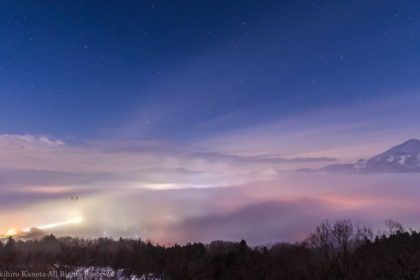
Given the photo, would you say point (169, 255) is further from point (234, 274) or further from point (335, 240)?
point (335, 240)

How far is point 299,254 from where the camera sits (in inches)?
4311

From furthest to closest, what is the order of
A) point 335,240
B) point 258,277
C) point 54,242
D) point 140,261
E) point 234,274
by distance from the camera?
point 54,242 < point 335,240 < point 140,261 < point 234,274 < point 258,277

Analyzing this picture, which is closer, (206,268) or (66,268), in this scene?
(206,268)

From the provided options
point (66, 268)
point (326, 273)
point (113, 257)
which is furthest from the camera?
point (113, 257)

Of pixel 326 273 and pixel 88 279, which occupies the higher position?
pixel 326 273

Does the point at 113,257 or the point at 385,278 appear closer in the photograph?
the point at 385,278

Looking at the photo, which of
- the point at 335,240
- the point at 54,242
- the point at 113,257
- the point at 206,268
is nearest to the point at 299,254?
the point at 335,240

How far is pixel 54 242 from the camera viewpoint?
172 m

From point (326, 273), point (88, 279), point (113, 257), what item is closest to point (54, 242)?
point (113, 257)

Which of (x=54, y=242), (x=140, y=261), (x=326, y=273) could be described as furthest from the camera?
(x=54, y=242)

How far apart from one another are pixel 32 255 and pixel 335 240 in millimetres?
89856

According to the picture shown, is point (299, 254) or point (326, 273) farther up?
point (326, 273)

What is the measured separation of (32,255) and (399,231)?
359ft

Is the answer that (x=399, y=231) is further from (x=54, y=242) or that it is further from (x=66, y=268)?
(x=54, y=242)
